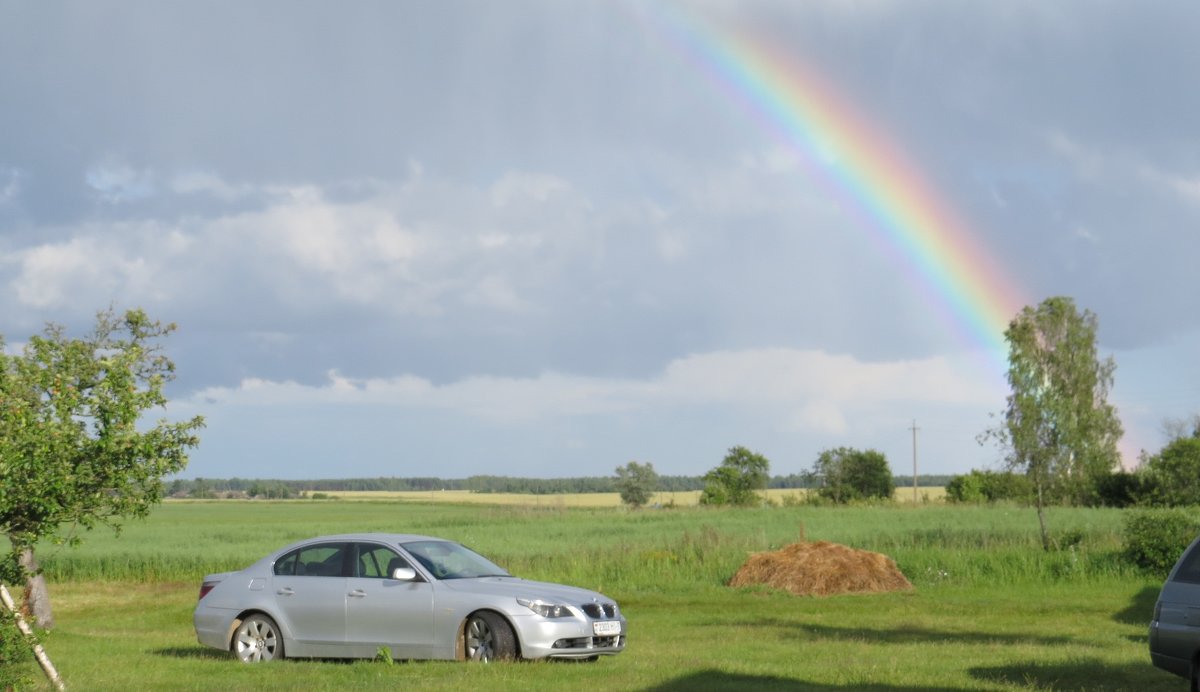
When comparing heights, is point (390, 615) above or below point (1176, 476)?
below

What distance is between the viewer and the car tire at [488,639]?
1470 centimetres

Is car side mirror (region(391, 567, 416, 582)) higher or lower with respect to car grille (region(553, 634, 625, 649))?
higher

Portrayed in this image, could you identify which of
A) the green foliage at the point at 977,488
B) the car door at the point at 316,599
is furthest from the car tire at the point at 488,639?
the green foliage at the point at 977,488

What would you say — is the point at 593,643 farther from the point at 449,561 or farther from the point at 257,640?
the point at 257,640

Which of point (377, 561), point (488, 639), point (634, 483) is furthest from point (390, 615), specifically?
point (634, 483)

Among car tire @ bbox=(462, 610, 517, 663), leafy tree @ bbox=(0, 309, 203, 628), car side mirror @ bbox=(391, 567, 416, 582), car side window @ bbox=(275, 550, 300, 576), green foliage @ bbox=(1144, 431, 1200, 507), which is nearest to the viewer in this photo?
leafy tree @ bbox=(0, 309, 203, 628)

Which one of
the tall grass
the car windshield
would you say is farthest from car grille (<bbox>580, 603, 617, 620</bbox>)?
the tall grass

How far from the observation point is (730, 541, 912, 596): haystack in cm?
3083

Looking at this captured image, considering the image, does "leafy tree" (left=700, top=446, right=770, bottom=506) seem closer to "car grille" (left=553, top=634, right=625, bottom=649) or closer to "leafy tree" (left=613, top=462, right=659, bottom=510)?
"leafy tree" (left=613, top=462, right=659, bottom=510)

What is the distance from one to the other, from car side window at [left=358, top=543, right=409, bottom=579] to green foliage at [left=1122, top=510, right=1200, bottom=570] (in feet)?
73.8

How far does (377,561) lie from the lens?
52.4ft

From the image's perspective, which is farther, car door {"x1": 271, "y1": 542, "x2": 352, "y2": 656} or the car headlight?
car door {"x1": 271, "y1": 542, "x2": 352, "y2": 656}

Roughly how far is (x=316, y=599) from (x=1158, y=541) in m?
23.6

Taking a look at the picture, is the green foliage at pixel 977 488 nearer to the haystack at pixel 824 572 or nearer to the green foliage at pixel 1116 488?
the green foliage at pixel 1116 488
